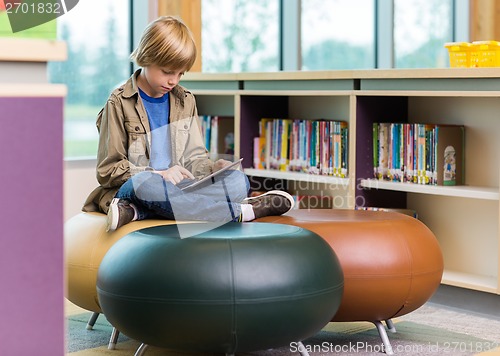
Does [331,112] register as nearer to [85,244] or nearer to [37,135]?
[85,244]

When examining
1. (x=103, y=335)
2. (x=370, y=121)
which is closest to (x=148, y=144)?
(x=103, y=335)

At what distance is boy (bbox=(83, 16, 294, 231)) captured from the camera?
2434 mm

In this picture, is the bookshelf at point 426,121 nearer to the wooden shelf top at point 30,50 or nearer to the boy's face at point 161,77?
the boy's face at point 161,77

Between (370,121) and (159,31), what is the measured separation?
1115 millimetres

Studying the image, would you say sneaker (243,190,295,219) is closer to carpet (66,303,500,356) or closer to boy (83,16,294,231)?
boy (83,16,294,231)

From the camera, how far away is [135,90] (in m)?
2.71

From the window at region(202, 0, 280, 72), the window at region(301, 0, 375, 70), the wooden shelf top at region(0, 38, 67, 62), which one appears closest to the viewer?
the wooden shelf top at region(0, 38, 67, 62)

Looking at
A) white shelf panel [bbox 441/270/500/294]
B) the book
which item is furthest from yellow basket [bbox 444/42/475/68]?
white shelf panel [bbox 441/270/500/294]

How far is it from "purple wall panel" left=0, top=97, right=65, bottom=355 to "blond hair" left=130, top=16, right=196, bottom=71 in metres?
1.68

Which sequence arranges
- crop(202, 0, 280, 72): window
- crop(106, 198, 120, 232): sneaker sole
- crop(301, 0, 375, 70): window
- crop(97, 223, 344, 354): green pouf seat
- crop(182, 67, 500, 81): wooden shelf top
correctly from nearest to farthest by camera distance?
crop(97, 223, 344, 354): green pouf seat
crop(106, 198, 120, 232): sneaker sole
crop(182, 67, 500, 81): wooden shelf top
crop(202, 0, 280, 72): window
crop(301, 0, 375, 70): window

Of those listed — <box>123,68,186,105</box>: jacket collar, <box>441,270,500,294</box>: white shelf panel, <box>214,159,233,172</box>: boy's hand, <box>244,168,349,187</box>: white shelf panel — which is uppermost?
<box>123,68,186,105</box>: jacket collar

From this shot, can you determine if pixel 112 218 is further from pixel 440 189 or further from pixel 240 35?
pixel 240 35

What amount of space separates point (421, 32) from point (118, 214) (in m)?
3.90

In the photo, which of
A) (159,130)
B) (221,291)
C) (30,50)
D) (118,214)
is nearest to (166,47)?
(159,130)
